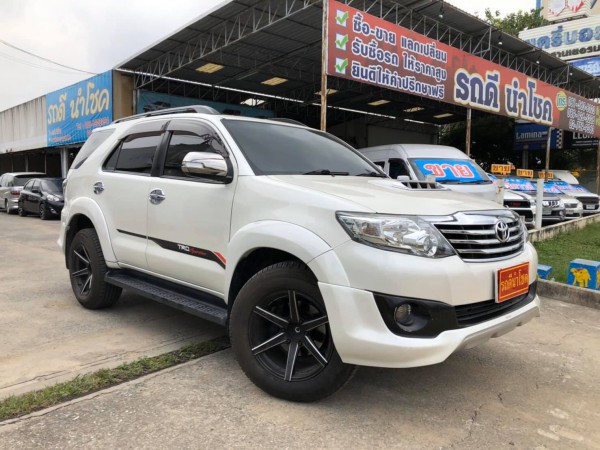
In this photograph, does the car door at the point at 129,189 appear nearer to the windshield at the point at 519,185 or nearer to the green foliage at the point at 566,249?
the green foliage at the point at 566,249

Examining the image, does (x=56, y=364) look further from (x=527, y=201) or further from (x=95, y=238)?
(x=527, y=201)

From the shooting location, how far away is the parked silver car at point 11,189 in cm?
1708

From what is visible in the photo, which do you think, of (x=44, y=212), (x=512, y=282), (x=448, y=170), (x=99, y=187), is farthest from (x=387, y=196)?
(x=44, y=212)

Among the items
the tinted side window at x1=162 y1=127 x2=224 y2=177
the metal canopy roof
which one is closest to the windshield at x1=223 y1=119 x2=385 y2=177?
the tinted side window at x1=162 y1=127 x2=224 y2=177

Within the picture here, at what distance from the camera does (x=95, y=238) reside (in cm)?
446

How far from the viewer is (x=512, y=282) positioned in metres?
2.85

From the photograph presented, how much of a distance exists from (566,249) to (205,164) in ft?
25.4

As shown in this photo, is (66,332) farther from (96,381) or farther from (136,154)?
(136,154)

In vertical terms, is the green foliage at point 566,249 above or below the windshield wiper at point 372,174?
below

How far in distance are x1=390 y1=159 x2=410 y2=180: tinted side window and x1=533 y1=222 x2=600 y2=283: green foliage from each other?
267 cm

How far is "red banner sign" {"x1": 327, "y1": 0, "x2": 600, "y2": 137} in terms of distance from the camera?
10367mm

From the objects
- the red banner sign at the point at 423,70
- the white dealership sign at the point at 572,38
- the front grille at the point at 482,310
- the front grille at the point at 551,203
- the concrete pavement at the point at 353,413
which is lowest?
the concrete pavement at the point at 353,413

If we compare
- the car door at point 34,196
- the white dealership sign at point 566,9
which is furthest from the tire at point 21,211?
the white dealership sign at point 566,9

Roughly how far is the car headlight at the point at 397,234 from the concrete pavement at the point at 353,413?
1004mm
